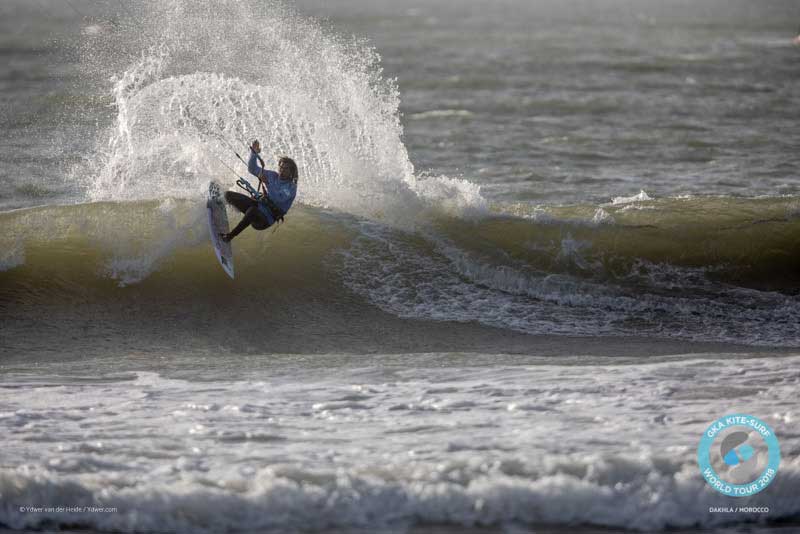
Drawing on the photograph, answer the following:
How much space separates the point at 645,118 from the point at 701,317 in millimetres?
15688

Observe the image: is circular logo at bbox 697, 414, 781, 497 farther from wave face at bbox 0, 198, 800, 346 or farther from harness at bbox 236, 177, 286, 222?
harness at bbox 236, 177, 286, 222

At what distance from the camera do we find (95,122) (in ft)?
72.5

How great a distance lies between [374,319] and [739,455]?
5.00m

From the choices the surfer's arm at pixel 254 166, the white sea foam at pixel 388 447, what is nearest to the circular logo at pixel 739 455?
the white sea foam at pixel 388 447

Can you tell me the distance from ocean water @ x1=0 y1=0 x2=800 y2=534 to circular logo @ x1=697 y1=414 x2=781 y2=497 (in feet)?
0.38

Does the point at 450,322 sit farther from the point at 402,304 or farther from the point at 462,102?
the point at 462,102

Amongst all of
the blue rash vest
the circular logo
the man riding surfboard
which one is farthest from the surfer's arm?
the circular logo

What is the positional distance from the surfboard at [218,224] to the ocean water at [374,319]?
0.43 meters

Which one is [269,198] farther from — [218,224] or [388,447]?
[388,447]

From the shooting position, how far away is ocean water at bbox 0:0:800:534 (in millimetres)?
6598

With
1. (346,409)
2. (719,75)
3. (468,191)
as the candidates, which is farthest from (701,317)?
(719,75)

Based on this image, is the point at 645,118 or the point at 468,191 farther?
the point at 645,118

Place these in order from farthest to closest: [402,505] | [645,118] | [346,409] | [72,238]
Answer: [645,118], [72,238], [346,409], [402,505]

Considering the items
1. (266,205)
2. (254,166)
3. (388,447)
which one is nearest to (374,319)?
(266,205)
